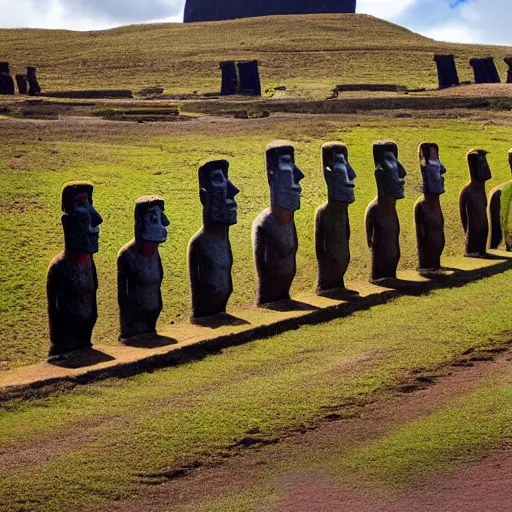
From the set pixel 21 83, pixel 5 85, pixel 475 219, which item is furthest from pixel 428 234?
pixel 21 83

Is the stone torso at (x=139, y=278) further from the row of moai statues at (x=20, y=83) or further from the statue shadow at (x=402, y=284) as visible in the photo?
the row of moai statues at (x=20, y=83)

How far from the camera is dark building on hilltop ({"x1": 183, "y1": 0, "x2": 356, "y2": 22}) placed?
99812mm

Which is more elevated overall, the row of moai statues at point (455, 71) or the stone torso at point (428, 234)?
the row of moai statues at point (455, 71)

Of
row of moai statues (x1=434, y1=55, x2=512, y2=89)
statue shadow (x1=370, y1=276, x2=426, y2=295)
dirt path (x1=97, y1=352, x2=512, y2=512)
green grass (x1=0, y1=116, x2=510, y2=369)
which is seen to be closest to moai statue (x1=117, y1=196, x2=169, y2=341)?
green grass (x1=0, y1=116, x2=510, y2=369)

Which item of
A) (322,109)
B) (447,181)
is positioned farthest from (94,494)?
(322,109)

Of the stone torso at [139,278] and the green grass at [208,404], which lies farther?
the stone torso at [139,278]

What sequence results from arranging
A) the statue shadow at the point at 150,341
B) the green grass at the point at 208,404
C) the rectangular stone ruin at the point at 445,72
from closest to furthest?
the green grass at the point at 208,404, the statue shadow at the point at 150,341, the rectangular stone ruin at the point at 445,72

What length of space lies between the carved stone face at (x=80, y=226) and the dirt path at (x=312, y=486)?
3070 mm

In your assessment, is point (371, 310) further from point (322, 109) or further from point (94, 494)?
point (322, 109)

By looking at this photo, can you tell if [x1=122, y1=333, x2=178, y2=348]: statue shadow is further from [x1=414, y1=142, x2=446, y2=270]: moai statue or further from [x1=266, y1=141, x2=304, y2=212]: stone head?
[x1=414, y1=142, x2=446, y2=270]: moai statue

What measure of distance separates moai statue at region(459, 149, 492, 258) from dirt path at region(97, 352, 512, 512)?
779 cm

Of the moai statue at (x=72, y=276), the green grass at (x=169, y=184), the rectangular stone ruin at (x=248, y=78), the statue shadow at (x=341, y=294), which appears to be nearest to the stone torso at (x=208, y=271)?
the green grass at (x=169, y=184)

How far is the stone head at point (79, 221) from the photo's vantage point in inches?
437

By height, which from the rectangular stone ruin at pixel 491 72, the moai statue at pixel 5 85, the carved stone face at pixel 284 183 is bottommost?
the carved stone face at pixel 284 183
